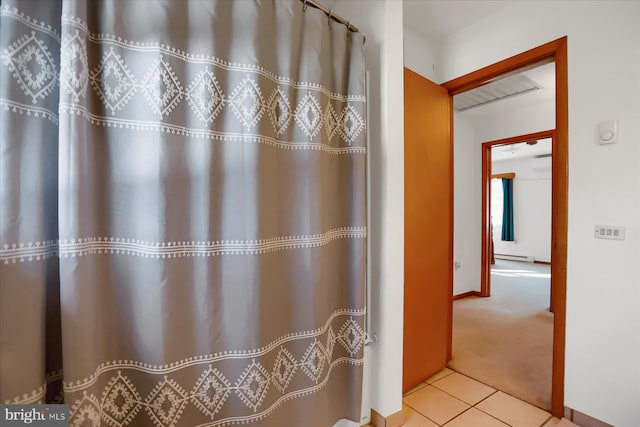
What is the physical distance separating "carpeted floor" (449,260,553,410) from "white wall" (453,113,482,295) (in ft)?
1.09

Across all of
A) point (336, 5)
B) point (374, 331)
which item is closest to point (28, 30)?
point (336, 5)

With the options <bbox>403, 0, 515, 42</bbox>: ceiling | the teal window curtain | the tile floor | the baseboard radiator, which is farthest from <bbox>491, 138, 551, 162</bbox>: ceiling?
the tile floor

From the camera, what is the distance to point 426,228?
1856 mm

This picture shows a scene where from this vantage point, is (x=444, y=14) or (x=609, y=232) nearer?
(x=609, y=232)

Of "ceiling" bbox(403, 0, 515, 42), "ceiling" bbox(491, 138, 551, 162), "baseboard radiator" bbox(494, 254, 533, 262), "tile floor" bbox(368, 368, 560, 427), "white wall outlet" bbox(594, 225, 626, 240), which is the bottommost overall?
"baseboard radiator" bbox(494, 254, 533, 262)

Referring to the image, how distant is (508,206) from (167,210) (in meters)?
7.91

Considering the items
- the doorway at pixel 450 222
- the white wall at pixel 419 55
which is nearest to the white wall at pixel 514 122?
the white wall at pixel 419 55

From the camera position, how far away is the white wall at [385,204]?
1406mm

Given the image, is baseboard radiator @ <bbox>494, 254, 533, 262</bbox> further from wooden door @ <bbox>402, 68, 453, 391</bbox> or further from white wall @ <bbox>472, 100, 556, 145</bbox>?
wooden door @ <bbox>402, 68, 453, 391</bbox>

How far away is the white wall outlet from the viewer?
1386 millimetres

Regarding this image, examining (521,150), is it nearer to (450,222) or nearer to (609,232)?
(450,222)

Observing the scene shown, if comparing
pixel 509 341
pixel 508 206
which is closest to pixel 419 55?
pixel 509 341

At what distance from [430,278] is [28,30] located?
2.18 m

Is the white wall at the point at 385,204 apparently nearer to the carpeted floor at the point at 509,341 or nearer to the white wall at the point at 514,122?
the carpeted floor at the point at 509,341
